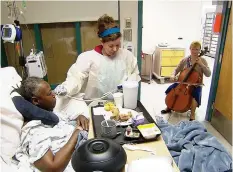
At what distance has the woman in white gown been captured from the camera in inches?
64.9

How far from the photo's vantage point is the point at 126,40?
2.47 meters

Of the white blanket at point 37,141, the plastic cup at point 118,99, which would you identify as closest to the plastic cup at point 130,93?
the plastic cup at point 118,99

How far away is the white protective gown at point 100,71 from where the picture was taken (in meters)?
1.71

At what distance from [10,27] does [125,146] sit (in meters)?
1.55

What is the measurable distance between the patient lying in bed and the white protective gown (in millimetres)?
538

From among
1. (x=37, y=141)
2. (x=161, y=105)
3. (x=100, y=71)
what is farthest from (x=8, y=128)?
(x=161, y=105)

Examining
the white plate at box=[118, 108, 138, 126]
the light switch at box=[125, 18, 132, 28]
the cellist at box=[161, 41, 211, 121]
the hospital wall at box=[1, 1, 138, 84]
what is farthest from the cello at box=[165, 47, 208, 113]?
the white plate at box=[118, 108, 138, 126]

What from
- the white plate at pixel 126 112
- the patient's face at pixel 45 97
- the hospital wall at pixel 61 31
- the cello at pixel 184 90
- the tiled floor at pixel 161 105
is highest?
the hospital wall at pixel 61 31

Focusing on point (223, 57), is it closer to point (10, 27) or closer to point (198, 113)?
point (198, 113)

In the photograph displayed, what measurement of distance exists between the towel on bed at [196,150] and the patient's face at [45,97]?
0.70 metres

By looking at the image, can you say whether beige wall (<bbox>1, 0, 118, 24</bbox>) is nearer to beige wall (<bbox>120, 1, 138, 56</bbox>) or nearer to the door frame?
beige wall (<bbox>120, 1, 138, 56</bbox>)

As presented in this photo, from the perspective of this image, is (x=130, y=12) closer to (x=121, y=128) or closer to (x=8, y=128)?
(x=121, y=128)

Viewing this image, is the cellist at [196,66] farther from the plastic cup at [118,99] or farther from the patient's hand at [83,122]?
the patient's hand at [83,122]

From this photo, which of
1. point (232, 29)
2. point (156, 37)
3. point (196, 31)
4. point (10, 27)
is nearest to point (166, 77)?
point (156, 37)
